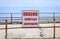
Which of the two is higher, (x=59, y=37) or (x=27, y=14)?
(x=27, y=14)

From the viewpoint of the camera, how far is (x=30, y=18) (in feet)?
23.9

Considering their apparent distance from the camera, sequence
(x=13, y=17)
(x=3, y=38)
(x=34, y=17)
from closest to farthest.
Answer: (x=34, y=17)
(x=3, y=38)
(x=13, y=17)

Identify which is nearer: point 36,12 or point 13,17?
point 36,12

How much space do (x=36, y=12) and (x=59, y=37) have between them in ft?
6.79

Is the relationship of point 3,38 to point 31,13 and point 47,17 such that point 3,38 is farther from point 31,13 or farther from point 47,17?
point 47,17

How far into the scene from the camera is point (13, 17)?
48.8ft

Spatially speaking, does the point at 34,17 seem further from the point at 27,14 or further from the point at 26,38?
the point at 26,38

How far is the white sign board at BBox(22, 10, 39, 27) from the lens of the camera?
724cm

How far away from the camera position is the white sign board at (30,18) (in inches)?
285

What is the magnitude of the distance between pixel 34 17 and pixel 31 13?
20 centimetres

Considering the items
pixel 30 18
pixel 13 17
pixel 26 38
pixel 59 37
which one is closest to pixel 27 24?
pixel 30 18

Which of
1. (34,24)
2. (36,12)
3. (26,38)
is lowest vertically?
(26,38)

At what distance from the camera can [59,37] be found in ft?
28.5

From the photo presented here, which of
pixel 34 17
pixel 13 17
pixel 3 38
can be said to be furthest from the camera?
pixel 13 17
